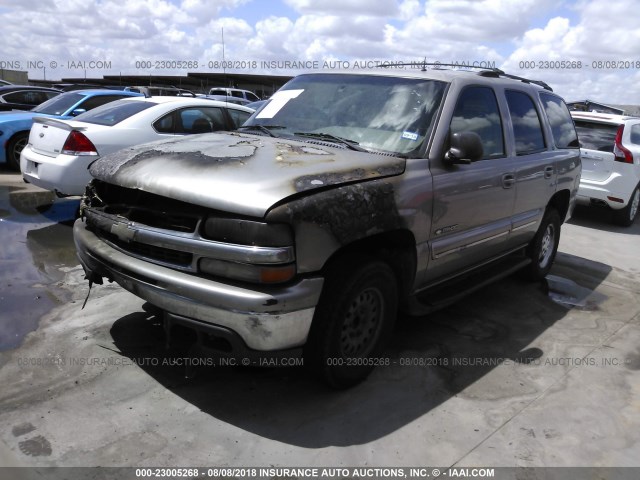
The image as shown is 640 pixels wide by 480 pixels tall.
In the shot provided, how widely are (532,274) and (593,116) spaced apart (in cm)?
495

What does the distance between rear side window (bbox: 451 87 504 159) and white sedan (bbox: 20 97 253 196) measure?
4.21 m

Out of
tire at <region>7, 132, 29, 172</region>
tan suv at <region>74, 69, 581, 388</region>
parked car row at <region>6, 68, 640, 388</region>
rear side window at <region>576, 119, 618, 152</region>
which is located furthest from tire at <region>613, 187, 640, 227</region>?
tire at <region>7, 132, 29, 172</region>

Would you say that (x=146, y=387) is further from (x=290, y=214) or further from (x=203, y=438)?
(x=290, y=214)

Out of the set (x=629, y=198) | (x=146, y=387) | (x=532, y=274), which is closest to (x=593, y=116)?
(x=629, y=198)

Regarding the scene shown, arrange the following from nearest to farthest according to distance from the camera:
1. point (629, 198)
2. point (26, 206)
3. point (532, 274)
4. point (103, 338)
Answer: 1. point (103, 338)
2. point (532, 274)
3. point (26, 206)
4. point (629, 198)

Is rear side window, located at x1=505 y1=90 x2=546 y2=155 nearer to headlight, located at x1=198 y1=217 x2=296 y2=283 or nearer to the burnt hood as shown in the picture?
the burnt hood

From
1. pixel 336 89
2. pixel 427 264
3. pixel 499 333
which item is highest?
pixel 336 89

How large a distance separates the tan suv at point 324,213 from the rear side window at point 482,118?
0.06 feet

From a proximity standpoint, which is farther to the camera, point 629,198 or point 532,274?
point 629,198

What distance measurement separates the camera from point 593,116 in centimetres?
931

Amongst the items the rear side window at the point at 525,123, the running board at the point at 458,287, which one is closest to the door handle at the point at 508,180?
the rear side window at the point at 525,123

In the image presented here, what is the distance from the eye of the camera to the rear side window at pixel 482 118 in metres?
4.02

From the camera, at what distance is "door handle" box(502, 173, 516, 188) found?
4.42 m

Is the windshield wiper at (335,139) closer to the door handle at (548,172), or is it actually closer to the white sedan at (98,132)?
the door handle at (548,172)
